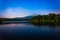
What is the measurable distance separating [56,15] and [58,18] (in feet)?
1.52

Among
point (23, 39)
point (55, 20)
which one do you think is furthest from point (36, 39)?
point (55, 20)

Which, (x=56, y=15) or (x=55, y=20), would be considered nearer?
(x=56, y=15)

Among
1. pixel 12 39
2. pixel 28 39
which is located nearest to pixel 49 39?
pixel 28 39

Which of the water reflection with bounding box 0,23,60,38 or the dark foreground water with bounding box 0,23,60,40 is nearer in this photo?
the dark foreground water with bounding box 0,23,60,40

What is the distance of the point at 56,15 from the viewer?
578 centimetres

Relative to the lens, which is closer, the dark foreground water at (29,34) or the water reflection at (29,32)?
the dark foreground water at (29,34)

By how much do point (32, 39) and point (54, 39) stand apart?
68 centimetres

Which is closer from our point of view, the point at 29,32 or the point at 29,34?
the point at 29,34

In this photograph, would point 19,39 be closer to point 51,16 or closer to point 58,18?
point 51,16

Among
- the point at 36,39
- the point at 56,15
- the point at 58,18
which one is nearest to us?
the point at 36,39

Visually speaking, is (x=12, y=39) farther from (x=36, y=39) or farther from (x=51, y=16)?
(x=51, y=16)

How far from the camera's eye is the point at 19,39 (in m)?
3.34

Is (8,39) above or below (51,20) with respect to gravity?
below

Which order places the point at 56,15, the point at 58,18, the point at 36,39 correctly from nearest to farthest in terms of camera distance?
the point at 36,39 < the point at 56,15 < the point at 58,18
